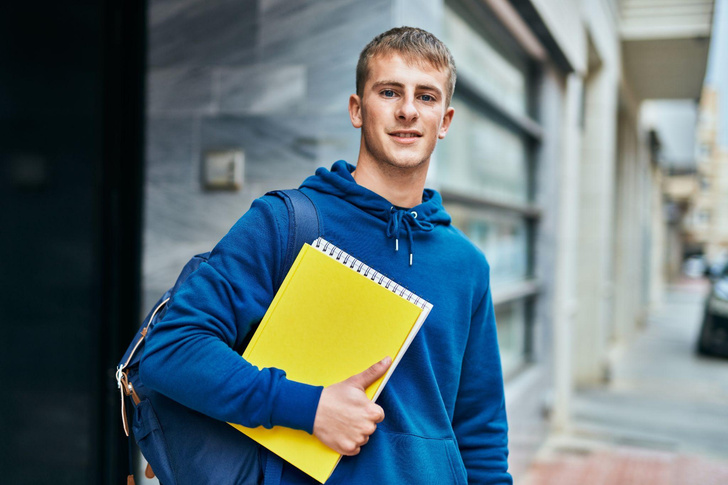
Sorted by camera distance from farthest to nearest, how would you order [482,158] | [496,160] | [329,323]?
[496,160] < [482,158] < [329,323]

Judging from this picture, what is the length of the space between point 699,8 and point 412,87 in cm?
924

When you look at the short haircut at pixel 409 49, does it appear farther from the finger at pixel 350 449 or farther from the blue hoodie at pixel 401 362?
the finger at pixel 350 449

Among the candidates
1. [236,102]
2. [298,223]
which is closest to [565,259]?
[236,102]

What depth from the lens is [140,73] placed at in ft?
10.6

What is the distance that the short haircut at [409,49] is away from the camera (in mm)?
1612

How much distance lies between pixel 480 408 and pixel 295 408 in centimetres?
69

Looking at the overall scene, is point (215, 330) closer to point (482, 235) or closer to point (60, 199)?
point (60, 199)

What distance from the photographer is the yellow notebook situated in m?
1.42

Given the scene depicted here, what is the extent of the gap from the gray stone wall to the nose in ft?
4.75

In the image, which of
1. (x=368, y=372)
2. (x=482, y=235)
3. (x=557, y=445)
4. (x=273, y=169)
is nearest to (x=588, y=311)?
(x=557, y=445)

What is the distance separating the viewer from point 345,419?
1328mm

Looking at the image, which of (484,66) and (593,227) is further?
(593,227)

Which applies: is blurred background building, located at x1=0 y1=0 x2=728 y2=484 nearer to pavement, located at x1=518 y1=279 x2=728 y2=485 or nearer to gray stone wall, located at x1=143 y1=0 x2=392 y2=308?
gray stone wall, located at x1=143 y1=0 x2=392 y2=308

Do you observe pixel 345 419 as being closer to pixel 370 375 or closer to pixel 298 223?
pixel 370 375
